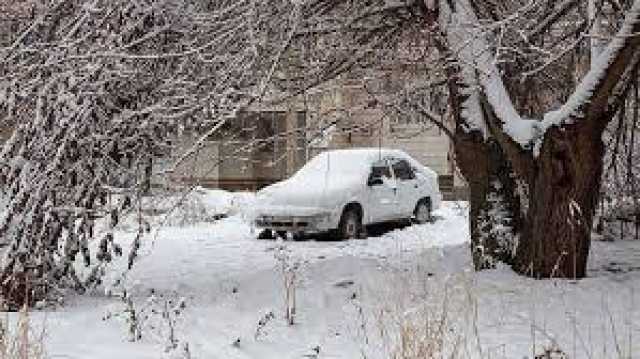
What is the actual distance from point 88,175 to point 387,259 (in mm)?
3637

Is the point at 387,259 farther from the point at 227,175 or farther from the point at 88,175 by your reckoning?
the point at 227,175

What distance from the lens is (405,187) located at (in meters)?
19.0

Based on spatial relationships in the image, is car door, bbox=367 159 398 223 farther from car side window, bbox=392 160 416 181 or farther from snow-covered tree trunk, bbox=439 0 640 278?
snow-covered tree trunk, bbox=439 0 640 278

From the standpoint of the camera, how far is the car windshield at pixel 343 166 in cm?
1803

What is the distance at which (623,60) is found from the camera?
8.77m

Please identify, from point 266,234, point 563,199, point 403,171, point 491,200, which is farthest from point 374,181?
point 563,199

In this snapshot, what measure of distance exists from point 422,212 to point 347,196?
3.01 m

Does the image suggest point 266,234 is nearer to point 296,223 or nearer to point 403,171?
point 296,223

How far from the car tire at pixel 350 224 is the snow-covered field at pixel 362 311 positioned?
4.83 meters

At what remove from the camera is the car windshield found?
59.2 ft

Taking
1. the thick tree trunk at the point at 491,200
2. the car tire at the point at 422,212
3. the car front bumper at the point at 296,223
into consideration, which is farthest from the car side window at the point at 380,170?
the thick tree trunk at the point at 491,200

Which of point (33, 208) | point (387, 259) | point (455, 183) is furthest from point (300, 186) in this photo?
point (455, 183)

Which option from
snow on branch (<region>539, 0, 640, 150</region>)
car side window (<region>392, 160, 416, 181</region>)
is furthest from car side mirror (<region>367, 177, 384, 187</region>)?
snow on branch (<region>539, 0, 640, 150</region>)

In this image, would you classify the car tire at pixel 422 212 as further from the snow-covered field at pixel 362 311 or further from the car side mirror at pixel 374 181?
the snow-covered field at pixel 362 311
